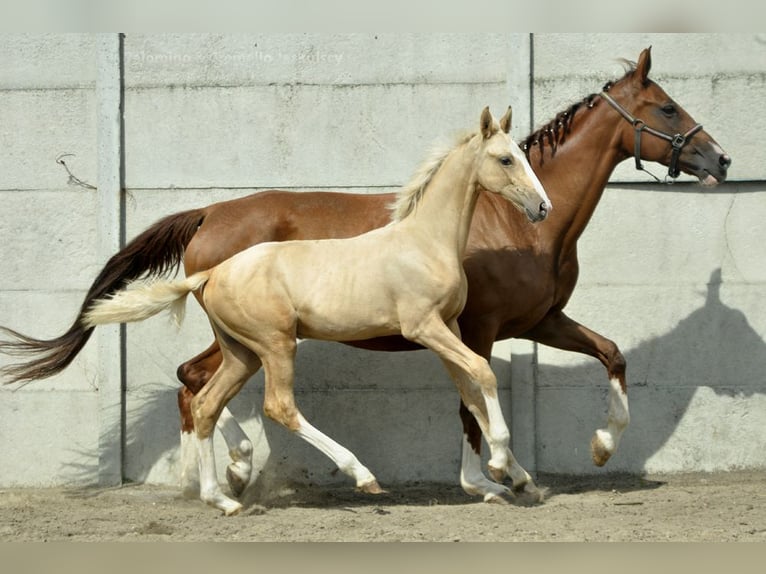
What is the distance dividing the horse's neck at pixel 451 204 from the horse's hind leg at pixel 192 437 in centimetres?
147


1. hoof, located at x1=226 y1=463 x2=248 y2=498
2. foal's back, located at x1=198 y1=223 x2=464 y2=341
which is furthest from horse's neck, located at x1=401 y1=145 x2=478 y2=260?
hoof, located at x1=226 y1=463 x2=248 y2=498

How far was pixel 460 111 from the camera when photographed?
280 inches

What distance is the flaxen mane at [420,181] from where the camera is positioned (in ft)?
19.9

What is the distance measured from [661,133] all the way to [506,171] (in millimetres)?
1172

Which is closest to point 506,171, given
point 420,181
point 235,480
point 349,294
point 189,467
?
point 420,181

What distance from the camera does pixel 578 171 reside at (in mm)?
6492

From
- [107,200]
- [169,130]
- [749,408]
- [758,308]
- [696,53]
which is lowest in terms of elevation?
[749,408]

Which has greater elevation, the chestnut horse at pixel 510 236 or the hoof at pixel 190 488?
the chestnut horse at pixel 510 236

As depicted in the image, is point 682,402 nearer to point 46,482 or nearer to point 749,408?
point 749,408

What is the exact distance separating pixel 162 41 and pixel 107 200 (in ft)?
3.51

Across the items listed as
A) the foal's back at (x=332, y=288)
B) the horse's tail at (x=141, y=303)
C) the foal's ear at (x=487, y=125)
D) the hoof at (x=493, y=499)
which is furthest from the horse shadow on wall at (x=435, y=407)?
the foal's ear at (x=487, y=125)

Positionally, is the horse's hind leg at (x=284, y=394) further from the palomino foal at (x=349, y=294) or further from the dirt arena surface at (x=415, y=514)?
the dirt arena surface at (x=415, y=514)

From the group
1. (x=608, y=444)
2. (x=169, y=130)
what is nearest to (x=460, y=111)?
(x=169, y=130)

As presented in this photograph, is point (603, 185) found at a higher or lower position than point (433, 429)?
higher
